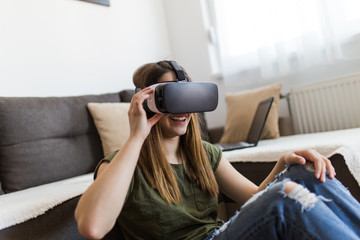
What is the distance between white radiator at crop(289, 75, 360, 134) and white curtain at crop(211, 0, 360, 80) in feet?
0.43

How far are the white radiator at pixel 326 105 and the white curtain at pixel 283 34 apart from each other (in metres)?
0.13

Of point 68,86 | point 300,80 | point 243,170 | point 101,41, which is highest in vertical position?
point 101,41

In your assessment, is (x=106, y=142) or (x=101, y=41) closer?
(x=106, y=142)

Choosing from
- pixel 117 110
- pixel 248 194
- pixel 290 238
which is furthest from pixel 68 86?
pixel 290 238

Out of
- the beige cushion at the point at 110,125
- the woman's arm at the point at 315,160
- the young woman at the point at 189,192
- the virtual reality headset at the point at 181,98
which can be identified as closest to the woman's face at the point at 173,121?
the young woman at the point at 189,192

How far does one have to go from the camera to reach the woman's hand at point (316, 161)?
0.72 m

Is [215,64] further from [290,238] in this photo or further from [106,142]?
[290,238]

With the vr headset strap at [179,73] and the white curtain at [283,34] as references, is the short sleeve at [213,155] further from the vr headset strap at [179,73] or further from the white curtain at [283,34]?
the white curtain at [283,34]

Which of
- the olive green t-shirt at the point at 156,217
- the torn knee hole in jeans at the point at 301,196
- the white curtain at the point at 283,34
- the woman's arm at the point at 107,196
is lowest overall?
the olive green t-shirt at the point at 156,217

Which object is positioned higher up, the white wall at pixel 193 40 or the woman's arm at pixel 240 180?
the white wall at pixel 193 40

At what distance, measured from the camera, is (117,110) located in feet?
5.56

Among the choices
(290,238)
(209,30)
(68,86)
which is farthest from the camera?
(209,30)

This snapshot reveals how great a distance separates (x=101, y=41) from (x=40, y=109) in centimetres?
76

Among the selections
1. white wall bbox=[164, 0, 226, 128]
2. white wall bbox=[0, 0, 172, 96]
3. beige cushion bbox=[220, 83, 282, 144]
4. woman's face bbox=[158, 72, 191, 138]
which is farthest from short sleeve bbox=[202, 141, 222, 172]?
white wall bbox=[164, 0, 226, 128]
